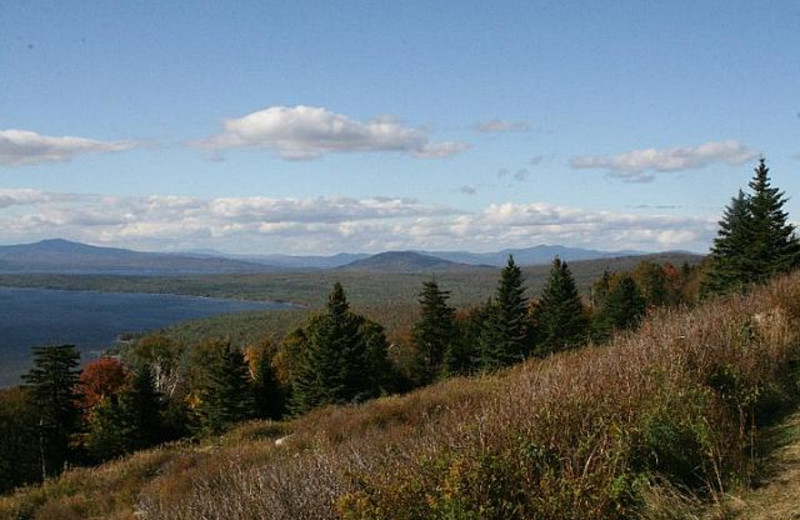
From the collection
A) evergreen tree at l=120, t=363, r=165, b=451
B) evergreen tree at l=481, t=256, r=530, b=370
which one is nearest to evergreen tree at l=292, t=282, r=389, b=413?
evergreen tree at l=120, t=363, r=165, b=451

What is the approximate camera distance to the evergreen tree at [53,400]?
38.7m

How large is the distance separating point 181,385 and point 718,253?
58.4 meters

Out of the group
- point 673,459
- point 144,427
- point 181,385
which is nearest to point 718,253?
point 144,427

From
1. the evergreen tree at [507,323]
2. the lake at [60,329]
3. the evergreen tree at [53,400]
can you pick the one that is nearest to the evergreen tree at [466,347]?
the evergreen tree at [507,323]

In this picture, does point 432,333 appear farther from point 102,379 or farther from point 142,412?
point 102,379

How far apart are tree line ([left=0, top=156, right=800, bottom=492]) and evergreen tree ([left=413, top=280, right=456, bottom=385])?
0.08 meters

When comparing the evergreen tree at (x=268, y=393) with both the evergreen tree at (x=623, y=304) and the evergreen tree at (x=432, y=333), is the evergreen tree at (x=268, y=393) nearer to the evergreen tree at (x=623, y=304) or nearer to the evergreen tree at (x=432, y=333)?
the evergreen tree at (x=432, y=333)

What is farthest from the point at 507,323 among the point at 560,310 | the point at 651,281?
the point at 651,281

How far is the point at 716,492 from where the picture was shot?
5.00 meters

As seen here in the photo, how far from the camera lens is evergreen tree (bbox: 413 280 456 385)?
49156 millimetres

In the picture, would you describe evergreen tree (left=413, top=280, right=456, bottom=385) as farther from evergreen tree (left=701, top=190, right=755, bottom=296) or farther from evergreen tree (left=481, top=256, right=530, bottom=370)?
evergreen tree (left=701, top=190, right=755, bottom=296)

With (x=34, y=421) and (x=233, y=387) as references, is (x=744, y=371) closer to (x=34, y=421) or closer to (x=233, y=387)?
(x=233, y=387)

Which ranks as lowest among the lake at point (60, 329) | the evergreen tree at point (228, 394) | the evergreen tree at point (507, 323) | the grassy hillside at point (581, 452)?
the lake at point (60, 329)

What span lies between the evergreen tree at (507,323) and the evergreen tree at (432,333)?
444 centimetres
